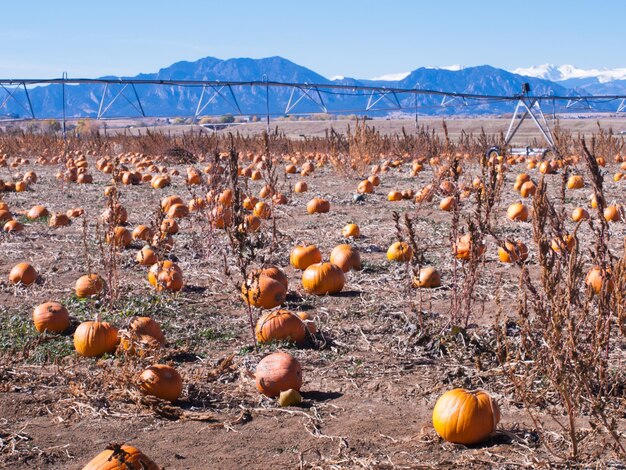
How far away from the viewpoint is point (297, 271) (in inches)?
313

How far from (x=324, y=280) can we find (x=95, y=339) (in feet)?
7.25

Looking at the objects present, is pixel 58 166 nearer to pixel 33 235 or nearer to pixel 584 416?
pixel 33 235

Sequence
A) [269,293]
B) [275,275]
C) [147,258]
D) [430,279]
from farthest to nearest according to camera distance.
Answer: [147,258] < [430,279] < [275,275] < [269,293]

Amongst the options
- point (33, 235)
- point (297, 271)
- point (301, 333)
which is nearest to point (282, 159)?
point (33, 235)

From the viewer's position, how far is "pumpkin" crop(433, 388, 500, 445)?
3.84 m

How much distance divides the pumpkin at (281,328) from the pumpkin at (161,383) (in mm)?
1087

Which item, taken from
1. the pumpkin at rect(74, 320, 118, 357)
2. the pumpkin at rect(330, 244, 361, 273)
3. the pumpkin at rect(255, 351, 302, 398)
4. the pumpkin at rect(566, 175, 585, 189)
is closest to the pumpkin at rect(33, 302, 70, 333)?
the pumpkin at rect(74, 320, 118, 357)

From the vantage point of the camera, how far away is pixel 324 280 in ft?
22.4

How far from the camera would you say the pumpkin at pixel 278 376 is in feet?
14.9

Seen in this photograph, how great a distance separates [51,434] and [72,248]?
5525 mm

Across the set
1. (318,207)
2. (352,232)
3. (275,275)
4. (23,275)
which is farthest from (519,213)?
(23,275)

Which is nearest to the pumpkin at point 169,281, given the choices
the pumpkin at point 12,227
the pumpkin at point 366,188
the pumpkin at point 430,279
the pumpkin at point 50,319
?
the pumpkin at point 50,319

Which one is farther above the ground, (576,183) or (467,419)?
(576,183)

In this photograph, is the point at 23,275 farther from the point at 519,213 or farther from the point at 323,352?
the point at 519,213
